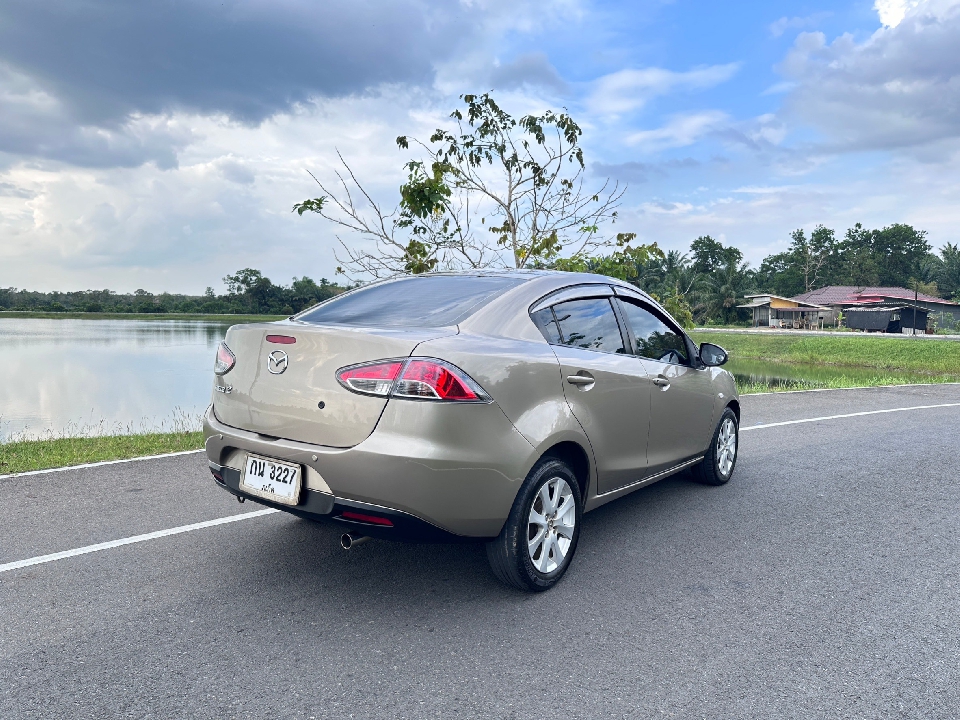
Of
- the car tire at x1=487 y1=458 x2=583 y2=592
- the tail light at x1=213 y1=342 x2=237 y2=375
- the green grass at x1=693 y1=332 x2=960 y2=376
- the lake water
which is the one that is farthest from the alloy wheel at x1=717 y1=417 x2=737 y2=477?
the green grass at x1=693 y1=332 x2=960 y2=376

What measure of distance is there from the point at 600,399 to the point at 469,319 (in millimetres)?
934

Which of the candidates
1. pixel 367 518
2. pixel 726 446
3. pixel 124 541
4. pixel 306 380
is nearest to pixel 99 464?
pixel 124 541

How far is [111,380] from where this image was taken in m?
24.4

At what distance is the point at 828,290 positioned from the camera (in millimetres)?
76312

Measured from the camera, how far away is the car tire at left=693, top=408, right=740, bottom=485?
5.60m

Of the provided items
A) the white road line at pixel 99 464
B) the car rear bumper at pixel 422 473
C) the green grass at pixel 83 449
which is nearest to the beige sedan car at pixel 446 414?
the car rear bumper at pixel 422 473

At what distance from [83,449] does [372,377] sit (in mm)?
5967

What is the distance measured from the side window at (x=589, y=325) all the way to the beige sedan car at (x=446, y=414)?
0.04ft

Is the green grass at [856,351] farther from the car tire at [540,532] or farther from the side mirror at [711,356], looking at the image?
the car tire at [540,532]

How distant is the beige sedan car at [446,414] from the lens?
10.0 feet

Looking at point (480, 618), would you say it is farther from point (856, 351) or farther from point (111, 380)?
point (856, 351)

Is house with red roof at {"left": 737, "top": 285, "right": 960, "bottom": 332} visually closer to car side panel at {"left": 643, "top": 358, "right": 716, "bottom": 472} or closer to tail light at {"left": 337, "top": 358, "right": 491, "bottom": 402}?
car side panel at {"left": 643, "top": 358, "right": 716, "bottom": 472}

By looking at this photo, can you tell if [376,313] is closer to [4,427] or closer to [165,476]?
[165,476]

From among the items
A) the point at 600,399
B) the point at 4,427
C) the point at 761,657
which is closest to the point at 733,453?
the point at 600,399
